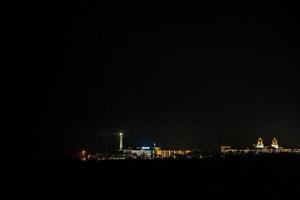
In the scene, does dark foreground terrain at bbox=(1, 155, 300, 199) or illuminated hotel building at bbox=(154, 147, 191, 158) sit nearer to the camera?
dark foreground terrain at bbox=(1, 155, 300, 199)

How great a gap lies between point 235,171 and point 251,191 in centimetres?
582

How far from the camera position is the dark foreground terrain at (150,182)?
1420 centimetres

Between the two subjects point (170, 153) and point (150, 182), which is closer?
point (150, 182)

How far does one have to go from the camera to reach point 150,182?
16.9m

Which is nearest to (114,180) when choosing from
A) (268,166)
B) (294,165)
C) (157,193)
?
(157,193)

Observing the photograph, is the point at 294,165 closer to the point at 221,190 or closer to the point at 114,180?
the point at 221,190

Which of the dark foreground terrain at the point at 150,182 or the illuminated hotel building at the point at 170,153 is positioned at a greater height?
the illuminated hotel building at the point at 170,153

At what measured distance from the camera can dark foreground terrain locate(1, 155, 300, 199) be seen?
1420 centimetres

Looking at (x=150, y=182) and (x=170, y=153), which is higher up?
(x=170, y=153)

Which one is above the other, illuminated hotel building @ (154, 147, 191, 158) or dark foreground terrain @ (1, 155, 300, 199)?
illuminated hotel building @ (154, 147, 191, 158)

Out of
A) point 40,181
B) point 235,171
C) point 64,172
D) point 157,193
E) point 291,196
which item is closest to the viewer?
point 291,196

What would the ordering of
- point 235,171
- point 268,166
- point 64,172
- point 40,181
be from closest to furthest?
point 40,181
point 64,172
point 235,171
point 268,166

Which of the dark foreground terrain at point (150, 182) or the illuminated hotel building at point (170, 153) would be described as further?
the illuminated hotel building at point (170, 153)

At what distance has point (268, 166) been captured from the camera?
2262 centimetres
